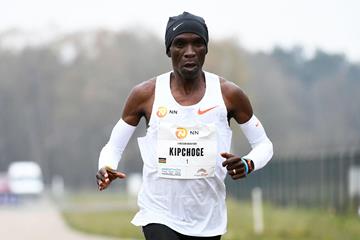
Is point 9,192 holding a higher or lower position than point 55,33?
lower

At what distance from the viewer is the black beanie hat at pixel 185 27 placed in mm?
7504

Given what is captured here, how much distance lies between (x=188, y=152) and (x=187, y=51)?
68 cm

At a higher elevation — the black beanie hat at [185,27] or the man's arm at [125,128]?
the black beanie hat at [185,27]

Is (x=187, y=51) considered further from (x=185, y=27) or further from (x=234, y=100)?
(x=234, y=100)

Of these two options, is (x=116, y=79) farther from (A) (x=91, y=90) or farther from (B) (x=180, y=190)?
(B) (x=180, y=190)

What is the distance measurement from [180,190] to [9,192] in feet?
181

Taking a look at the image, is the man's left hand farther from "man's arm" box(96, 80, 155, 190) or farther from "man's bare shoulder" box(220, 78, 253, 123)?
"man's arm" box(96, 80, 155, 190)

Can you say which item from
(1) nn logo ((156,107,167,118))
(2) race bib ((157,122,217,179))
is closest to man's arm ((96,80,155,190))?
(1) nn logo ((156,107,167,118))

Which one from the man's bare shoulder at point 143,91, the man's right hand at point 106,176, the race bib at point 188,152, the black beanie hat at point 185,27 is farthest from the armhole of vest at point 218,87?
the man's right hand at point 106,176

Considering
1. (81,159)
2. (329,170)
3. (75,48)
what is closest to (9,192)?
(329,170)

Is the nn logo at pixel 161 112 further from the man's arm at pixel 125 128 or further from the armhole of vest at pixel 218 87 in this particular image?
the armhole of vest at pixel 218 87

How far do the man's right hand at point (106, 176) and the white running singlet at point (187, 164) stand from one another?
23cm

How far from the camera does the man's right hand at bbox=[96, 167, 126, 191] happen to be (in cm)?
750

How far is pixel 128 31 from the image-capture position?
415 ft
